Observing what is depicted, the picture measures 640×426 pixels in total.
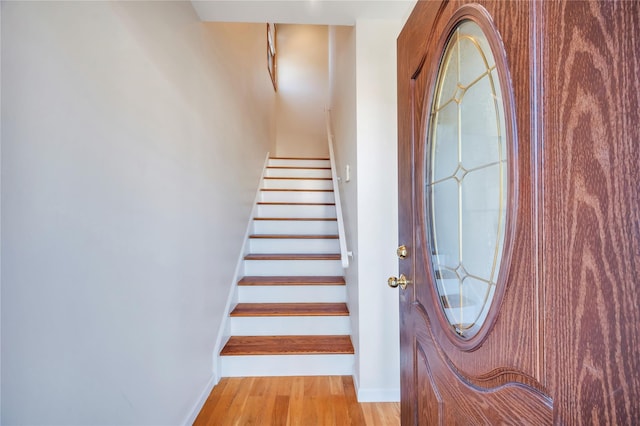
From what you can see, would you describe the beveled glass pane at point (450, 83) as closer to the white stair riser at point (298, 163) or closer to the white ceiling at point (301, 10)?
the white ceiling at point (301, 10)

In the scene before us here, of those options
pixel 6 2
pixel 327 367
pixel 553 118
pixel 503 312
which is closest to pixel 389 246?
pixel 327 367

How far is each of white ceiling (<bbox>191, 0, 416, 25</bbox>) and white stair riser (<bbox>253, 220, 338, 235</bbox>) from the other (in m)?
1.75

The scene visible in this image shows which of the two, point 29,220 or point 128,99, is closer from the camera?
point 29,220

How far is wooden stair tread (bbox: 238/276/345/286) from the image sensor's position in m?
2.26

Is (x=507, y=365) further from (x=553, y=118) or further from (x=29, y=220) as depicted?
(x=29, y=220)

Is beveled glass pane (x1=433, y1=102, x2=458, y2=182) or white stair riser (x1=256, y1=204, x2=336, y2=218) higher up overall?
beveled glass pane (x1=433, y1=102, x2=458, y2=182)

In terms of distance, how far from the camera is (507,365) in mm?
521

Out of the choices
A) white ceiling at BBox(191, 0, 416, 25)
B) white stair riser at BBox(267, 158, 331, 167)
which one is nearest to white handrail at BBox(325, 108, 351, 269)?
white stair riser at BBox(267, 158, 331, 167)

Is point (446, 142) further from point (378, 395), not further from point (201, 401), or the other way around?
point (201, 401)

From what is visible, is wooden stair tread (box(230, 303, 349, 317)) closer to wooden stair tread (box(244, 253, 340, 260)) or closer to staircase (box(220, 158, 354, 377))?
staircase (box(220, 158, 354, 377))

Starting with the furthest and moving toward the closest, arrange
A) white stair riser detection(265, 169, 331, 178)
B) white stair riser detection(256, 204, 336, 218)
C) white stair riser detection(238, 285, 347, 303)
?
white stair riser detection(265, 169, 331, 178) → white stair riser detection(256, 204, 336, 218) → white stair riser detection(238, 285, 347, 303)

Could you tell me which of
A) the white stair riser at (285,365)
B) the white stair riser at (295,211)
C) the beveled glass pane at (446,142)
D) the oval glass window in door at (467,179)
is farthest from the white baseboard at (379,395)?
the white stair riser at (295,211)

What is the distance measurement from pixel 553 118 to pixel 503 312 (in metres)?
0.34

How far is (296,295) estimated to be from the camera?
2254 millimetres
